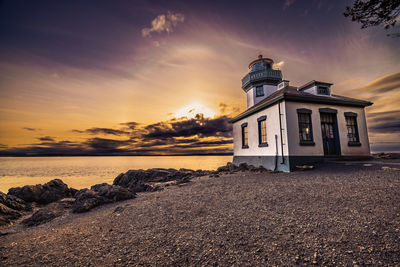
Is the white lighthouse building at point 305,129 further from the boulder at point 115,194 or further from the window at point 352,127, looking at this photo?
A: the boulder at point 115,194

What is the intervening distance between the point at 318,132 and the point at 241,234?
423 inches

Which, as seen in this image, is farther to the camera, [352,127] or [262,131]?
[262,131]

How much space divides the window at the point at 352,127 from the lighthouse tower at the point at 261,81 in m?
6.27

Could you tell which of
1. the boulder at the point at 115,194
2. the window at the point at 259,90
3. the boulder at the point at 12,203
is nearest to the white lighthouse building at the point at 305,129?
the window at the point at 259,90

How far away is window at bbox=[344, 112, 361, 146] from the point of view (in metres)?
12.9

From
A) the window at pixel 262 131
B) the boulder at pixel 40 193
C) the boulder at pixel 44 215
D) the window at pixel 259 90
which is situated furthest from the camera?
the window at pixel 259 90

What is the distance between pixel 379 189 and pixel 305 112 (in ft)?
22.7

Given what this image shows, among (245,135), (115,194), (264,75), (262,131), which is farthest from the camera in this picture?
(264,75)

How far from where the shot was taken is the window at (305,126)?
11497 millimetres

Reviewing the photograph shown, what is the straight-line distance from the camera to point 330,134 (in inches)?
490

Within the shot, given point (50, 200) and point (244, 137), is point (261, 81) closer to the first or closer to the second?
point (244, 137)

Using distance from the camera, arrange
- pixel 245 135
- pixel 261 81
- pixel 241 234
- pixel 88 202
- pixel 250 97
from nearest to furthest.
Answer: pixel 241 234, pixel 88 202, pixel 245 135, pixel 261 81, pixel 250 97

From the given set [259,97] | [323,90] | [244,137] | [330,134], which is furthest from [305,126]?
[259,97]

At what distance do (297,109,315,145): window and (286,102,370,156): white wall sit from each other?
0.23m
